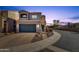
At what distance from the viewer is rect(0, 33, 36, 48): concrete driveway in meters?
2.71

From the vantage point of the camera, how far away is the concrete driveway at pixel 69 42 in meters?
2.72

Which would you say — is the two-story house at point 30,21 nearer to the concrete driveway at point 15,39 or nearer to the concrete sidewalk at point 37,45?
the concrete driveway at point 15,39

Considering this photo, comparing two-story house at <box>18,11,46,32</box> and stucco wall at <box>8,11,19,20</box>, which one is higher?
stucco wall at <box>8,11,19,20</box>

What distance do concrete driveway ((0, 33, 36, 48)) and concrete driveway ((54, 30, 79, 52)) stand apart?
35 centimetres

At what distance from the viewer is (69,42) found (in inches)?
108

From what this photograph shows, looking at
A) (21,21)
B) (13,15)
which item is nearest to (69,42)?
(21,21)

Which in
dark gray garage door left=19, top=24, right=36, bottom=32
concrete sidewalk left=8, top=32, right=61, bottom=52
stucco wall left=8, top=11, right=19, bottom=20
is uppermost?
stucco wall left=8, top=11, right=19, bottom=20

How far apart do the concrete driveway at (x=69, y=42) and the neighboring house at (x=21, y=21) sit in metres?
0.27

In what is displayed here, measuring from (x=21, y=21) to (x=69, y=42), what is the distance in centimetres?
66

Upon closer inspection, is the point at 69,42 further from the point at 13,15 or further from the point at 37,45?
the point at 13,15

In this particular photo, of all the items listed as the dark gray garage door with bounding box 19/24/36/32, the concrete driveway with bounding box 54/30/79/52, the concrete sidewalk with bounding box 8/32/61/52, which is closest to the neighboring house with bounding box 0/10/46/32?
the dark gray garage door with bounding box 19/24/36/32

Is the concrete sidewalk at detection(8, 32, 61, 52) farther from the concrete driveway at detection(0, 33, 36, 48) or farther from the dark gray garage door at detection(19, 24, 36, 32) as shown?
the dark gray garage door at detection(19, 24, 36, 32)
